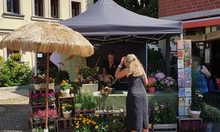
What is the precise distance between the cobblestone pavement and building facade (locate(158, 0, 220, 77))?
17.8ft

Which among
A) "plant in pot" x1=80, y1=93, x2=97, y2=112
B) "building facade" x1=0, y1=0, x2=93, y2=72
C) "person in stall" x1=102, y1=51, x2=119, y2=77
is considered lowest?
"plant in pot" x1=80, y1=93, x2=97, y2=112

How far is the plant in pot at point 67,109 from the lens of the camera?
7.81 m

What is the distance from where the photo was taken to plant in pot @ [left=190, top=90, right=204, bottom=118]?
7754mm

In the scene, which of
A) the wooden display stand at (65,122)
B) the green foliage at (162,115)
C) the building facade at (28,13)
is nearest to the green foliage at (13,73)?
the building facade at (28,13)

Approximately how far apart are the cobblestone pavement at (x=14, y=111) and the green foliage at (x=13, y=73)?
2.84 ft

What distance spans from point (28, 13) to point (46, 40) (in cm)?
1534

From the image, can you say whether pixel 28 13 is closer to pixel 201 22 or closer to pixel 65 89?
pixel 201 22

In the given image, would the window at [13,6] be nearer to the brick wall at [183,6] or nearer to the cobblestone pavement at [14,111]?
the cobblestone pavement at [14,111]

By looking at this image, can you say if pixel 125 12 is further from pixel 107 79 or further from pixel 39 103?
pixel 39 103

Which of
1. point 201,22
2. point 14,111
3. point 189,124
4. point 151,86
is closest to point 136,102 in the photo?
point 151,86

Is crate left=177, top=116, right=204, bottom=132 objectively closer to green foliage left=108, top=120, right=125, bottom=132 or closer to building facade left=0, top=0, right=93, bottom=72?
green foliage left=108, top=120, right=125, bottom=132

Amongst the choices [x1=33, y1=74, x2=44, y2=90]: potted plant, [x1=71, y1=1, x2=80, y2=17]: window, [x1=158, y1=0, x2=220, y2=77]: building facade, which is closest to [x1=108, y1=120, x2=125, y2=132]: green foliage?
[x1=33, y1=74, x2=44, y2=90]: potted plant

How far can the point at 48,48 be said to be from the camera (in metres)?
6.34

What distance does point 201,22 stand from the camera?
1040cm
